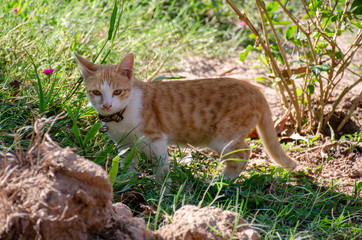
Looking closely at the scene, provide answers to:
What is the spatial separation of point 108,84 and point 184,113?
2.24 ft

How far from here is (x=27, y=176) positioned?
182 centimetres

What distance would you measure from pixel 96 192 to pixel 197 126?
5.84 feet

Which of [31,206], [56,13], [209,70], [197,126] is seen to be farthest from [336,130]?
[56,13]

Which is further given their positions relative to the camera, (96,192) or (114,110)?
(114,110)

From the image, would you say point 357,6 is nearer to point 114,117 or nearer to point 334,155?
point 334,155

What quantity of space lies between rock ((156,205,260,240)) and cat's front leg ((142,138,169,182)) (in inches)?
37.2

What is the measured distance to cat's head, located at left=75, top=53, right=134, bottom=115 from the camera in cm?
319

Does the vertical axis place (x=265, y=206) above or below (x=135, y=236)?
below

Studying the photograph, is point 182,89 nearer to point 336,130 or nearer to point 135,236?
point 336,130

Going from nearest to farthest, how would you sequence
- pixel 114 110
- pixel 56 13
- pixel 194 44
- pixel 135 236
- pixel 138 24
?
pixel 135 236 → pixel 114 110 → pixel 56 13 → pixel 138 24 → pixel 194 44

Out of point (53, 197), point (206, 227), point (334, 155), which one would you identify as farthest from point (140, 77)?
point (53, 197)

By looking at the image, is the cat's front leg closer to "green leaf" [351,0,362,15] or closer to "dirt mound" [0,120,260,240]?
"dirt mound" [0,120,260,240]

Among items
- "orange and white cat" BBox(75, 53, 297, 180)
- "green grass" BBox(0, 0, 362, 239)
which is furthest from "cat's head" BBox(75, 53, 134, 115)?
"green grass" BBox(0, 0, 362, 239)

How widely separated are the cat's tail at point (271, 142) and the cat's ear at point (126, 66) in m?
1.16
